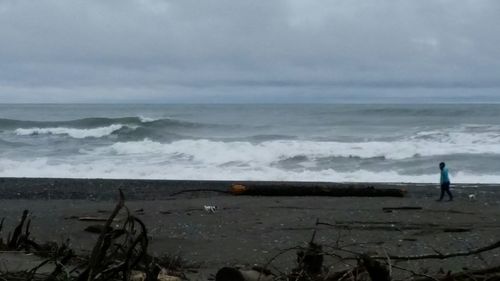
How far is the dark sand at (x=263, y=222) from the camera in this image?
8820 mm

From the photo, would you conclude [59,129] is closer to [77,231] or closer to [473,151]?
[473,151]

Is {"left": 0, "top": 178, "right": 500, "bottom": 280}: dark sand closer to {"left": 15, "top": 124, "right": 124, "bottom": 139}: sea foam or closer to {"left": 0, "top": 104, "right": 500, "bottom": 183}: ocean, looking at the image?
{"left": 0, "top": 104, "right": 500, "bottom": 183}: ocean

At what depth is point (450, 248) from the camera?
9031 millimetres

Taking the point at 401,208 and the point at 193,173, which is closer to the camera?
the point at 401,208

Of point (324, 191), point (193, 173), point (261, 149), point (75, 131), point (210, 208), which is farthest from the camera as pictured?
point (75, 131)

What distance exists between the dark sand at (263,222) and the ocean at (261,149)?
7262mm

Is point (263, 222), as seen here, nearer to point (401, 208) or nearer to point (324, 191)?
point (401, 208)

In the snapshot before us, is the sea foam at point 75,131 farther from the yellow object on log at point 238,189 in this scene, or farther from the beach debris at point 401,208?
the beach debris at point 401,208

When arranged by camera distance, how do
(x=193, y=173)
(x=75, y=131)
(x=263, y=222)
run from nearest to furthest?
(x=263, y=222)
(x=193, y=173)
(x=75, y=131)

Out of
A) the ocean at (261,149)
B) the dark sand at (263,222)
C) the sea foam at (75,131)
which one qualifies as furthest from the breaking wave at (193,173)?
the sea foam at (75,131)

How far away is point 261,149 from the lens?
31.8 m

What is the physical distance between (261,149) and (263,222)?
20393 mm

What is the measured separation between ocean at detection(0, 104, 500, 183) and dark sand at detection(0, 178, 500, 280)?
286 inches

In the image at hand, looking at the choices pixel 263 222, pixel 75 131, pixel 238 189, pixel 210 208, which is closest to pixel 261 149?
pixel 238 189
